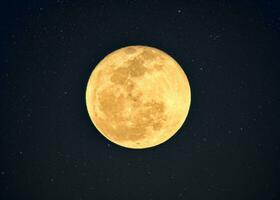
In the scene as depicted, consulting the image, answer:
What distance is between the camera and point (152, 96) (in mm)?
2484

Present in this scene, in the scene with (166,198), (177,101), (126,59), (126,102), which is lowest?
(166,198)

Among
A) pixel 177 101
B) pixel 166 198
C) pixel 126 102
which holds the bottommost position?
pixel 166 198

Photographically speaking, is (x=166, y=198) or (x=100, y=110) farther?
(x=166, y=198)

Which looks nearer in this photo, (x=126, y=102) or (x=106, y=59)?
(x=126, y=102)

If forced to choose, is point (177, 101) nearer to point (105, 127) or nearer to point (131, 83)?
point (131, 83)

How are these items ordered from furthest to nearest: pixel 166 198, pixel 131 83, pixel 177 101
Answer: pixel 166 198 < pixel 177 101 < pixel 131 83

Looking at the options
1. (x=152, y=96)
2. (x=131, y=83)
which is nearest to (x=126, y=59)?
(x=131, y=83)

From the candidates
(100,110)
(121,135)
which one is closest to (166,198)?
(121,135)

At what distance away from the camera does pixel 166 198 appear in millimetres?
3744

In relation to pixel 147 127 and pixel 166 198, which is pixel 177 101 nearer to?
pixel 147 127

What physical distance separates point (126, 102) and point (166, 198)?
1.85 meters

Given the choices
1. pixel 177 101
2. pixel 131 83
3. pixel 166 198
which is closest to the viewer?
pixel 131 83

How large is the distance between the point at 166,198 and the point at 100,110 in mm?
1775

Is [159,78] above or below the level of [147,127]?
above
